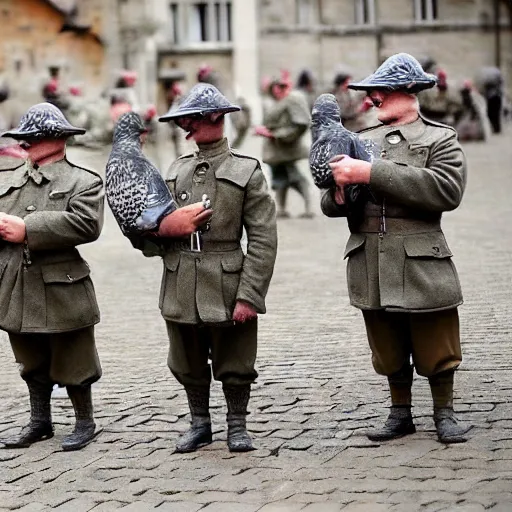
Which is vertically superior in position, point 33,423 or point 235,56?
point 235,56

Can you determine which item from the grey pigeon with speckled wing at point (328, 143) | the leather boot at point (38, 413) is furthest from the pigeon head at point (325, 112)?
the leather boot at point (38, 413)

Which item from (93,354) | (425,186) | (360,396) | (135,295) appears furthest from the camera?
(135,295)

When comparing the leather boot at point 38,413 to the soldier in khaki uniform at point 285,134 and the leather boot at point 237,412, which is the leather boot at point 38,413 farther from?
the soldier in khaki uniform at point 285,134

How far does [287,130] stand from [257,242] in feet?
35.2

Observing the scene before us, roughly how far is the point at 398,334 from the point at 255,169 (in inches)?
42.7

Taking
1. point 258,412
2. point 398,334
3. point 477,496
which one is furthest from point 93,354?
point 477,496

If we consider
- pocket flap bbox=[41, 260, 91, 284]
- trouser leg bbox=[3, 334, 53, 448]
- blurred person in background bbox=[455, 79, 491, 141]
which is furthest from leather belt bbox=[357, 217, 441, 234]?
blurred person in background bbox=[455, 79, 491, 141]

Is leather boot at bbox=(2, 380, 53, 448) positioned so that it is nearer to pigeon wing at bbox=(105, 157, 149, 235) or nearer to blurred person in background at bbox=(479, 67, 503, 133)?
pigeon wing at bbox=(105, 157, 149, 235)

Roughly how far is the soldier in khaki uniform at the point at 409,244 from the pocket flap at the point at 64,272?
130 cm

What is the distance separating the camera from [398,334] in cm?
750

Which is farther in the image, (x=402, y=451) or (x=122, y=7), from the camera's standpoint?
(x=122, y=7)

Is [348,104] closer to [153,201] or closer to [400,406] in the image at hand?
[400,406]

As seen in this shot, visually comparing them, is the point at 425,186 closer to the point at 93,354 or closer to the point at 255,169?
the point at 255,169

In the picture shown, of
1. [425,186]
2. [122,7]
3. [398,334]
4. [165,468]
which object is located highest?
[122,7]
